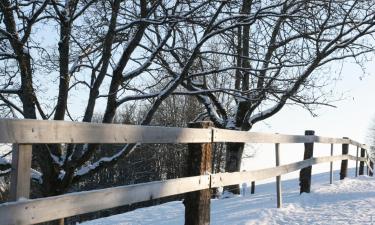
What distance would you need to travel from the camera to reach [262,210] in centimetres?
742

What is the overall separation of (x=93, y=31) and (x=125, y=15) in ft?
2.53

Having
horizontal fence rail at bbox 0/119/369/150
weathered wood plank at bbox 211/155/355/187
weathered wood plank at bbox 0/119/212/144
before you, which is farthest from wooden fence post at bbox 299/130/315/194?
weathered wood plank at bbox 0/119/212/144

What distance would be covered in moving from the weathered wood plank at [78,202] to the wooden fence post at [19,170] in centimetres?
7

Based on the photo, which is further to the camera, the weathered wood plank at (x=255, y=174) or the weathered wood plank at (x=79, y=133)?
the weathered wood plank at (x=255, y=174)

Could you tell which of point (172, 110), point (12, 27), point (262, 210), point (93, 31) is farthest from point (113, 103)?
point (172, 110)

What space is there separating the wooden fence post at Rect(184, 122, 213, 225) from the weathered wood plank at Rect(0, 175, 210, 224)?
0.52 metres

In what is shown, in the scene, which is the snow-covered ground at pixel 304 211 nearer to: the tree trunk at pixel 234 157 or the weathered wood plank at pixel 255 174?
the weathered wood plank at pixel 255 174

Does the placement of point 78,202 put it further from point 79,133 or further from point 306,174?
point 306,174

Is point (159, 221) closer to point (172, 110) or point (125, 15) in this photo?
point (125, 15)

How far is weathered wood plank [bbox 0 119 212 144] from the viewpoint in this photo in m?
2.79

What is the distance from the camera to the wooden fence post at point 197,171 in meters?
5.14

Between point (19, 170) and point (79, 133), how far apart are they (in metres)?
0.54

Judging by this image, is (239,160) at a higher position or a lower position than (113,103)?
lower

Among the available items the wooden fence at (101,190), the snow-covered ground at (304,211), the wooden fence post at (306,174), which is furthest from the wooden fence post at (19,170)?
the wooden fence post at (306,174)
